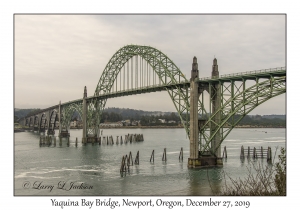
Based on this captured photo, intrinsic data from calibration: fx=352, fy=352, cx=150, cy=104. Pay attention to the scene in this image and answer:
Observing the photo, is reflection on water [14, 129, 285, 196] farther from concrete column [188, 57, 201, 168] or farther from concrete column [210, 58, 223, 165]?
concrete column [210, 58, 223, 165]

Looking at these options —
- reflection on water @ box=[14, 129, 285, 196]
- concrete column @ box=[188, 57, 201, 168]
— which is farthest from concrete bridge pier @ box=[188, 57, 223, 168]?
reflection on water @ box=[14, 129, 285, 196]

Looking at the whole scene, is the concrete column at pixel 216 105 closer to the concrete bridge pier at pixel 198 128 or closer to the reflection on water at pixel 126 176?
the concrete bridge pier at pixel 198 128

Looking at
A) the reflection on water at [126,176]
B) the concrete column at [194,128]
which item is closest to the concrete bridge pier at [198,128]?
the concrete column at [194,128]

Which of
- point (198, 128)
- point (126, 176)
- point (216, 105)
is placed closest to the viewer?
point (126, 176)

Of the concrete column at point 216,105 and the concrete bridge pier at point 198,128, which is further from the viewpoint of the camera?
the concrete bridge pier at point 198,128

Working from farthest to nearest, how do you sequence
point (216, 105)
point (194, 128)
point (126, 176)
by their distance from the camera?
point (194, 128) → point (216, 105) → point (126, 176)

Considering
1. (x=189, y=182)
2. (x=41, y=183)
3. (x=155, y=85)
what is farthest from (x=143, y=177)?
(x=155, y=85)

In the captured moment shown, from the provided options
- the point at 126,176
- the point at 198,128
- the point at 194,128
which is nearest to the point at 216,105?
the point at 198,128

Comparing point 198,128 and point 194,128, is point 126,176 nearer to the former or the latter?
point 194,128

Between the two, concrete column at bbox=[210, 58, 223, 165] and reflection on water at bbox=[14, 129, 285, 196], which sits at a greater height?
concrete column at bbox=[210, 58, 223, 165]

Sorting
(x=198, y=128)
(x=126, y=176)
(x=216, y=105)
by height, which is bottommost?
(x=126, y=176)
